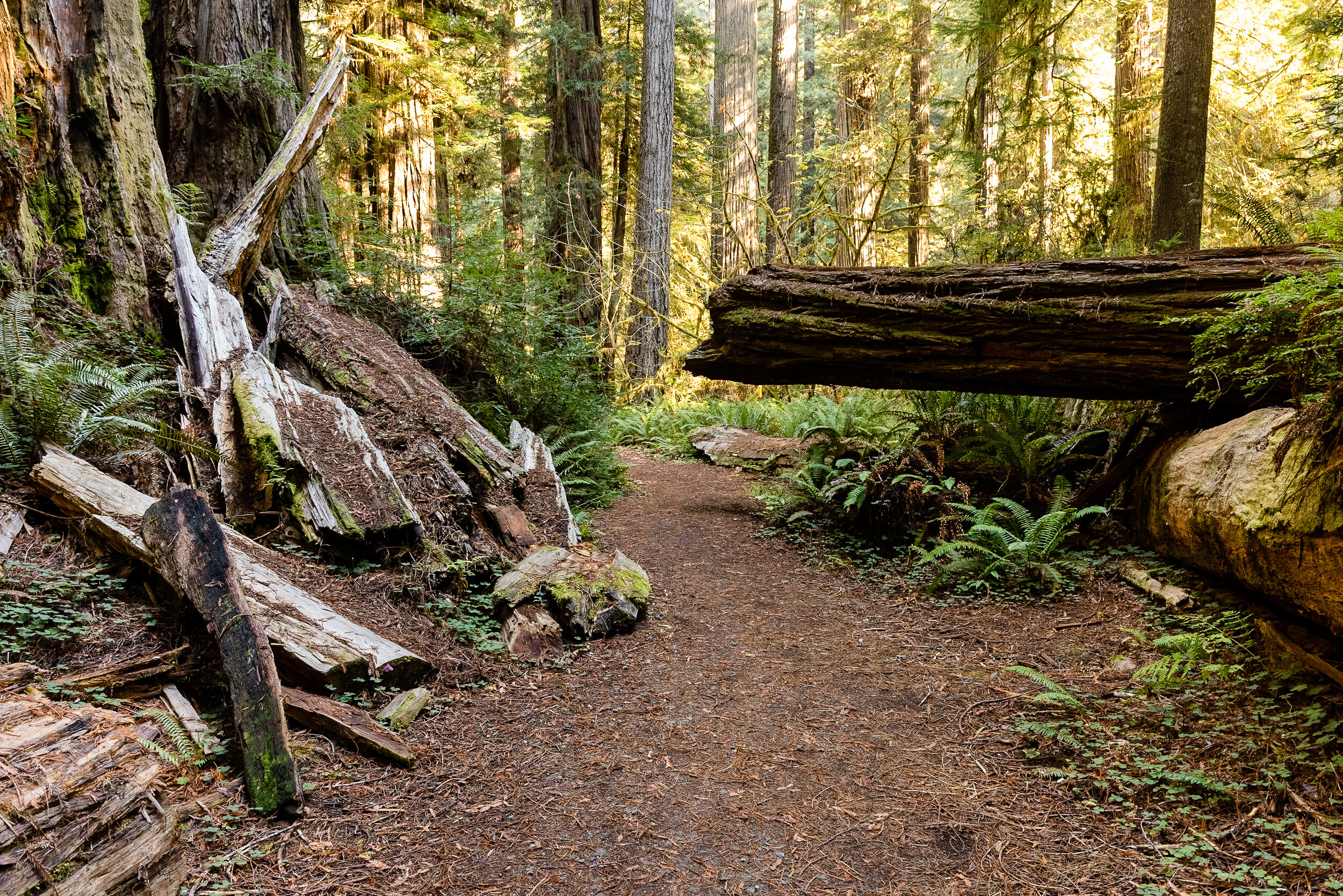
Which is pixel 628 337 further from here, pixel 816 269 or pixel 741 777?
pixel 741 777

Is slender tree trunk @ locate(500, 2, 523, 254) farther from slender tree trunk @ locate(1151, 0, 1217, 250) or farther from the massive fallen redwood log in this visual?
slender tree trunk @ locate(1151, 0, 1217, 250)

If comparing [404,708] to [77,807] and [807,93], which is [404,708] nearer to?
[77,807]

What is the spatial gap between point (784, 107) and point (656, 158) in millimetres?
4427

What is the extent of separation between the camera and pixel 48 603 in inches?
124

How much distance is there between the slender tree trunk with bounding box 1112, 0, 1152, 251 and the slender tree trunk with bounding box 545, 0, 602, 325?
7584 mm

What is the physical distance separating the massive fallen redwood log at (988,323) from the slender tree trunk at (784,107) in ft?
28.1

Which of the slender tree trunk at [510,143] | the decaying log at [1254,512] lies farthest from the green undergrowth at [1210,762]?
the slender tree trunk at [510,143]

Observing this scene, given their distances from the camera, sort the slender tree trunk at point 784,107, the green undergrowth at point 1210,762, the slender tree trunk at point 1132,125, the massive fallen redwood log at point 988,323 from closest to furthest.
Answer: the green undergrowth at point 1210,762 → the massive fallen redwood log at point 988,323 → the slender tree trunk at point 1132,125 → the slender tree trunk at point 784,107

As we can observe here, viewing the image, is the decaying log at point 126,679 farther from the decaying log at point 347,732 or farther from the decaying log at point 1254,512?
the decaying log at point 1254,512

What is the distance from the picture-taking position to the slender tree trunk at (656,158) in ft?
41.1

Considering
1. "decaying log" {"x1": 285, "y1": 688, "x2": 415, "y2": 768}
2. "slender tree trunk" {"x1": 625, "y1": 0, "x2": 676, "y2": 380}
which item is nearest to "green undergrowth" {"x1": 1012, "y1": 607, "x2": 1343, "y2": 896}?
"decaying log" {"x1": 285, "y1": 688, "x2": 415, "y2": 768}

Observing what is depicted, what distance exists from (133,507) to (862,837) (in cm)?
391

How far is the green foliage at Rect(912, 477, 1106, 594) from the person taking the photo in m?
5.28

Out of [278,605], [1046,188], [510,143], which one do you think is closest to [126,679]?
[278,605]
